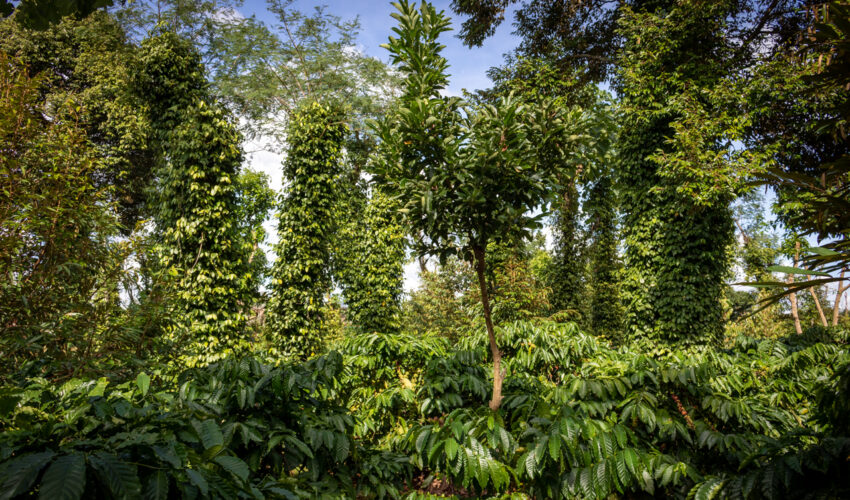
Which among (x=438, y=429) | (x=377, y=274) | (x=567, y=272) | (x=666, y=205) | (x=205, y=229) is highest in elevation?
(x=666, y=205)

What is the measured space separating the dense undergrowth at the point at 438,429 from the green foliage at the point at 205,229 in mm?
3960

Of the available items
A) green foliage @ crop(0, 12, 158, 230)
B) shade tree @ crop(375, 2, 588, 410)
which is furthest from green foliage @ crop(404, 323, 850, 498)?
green foliage @ crop(0, 12, 158, 230)

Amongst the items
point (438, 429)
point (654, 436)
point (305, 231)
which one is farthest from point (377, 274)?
point (654, 436)

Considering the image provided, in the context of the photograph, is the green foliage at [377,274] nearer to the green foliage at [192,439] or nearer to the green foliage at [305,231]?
the green foliage at [305,231]

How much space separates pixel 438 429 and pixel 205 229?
5.87m

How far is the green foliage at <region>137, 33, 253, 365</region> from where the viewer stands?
21.0 feet

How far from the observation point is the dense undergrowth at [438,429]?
1102 mm

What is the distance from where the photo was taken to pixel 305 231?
779 centimetres

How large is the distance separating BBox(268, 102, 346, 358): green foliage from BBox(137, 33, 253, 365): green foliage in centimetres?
83

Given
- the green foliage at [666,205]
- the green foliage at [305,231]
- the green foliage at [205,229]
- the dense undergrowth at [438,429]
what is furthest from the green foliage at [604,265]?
the green foliage at [205,229]

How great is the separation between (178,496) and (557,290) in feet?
39.6

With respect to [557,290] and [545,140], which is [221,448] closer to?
[545,140]

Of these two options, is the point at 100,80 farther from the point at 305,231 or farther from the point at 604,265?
the point at 604,265

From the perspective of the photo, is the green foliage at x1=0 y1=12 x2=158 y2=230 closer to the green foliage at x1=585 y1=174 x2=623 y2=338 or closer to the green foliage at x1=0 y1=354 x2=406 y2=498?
the green foliage at x1=0 y1=354 x2=406 y2=498
